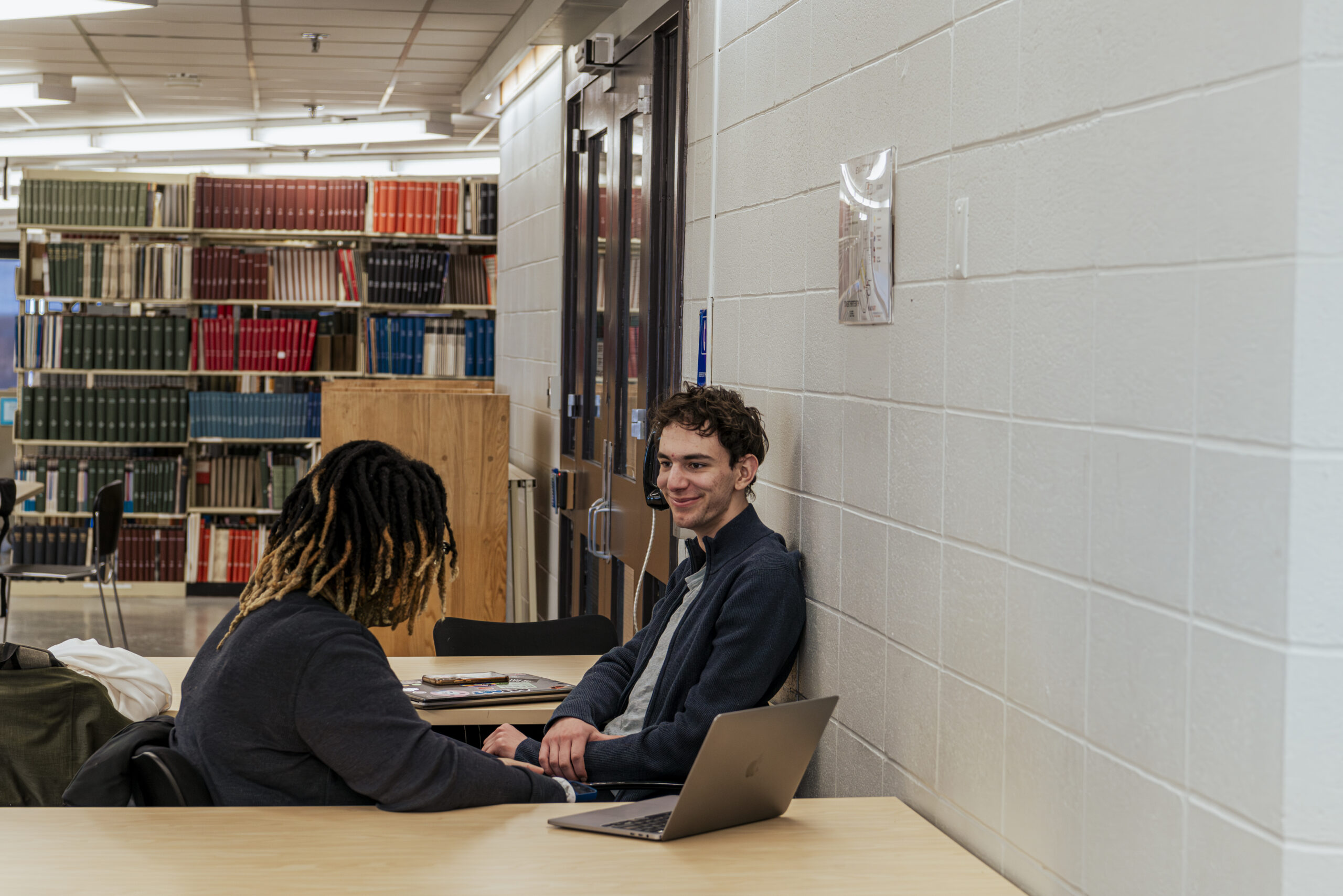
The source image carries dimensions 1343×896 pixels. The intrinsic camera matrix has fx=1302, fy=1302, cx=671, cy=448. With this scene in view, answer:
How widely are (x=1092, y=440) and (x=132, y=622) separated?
7238 mm

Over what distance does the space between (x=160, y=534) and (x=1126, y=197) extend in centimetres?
806

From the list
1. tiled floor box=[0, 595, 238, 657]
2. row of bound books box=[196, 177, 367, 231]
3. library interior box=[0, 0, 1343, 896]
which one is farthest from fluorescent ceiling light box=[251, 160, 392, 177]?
library interior box=[0, 0, 1343, 896]

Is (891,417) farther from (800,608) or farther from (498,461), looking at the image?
(498,461)

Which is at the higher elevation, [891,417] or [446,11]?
[446,11]

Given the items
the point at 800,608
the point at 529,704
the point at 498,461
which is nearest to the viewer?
the point at 800,608

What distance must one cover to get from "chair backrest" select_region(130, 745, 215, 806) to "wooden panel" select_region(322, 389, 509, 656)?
9.41 ft

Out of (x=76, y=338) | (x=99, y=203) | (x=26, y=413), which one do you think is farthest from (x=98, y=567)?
(x=99, y=203)

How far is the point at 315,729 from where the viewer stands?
72.5 inches

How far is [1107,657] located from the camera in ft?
4.82

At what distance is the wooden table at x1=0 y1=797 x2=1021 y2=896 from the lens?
1.58 meters

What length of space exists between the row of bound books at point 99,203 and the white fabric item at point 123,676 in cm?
639

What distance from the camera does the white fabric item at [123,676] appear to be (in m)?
2.67

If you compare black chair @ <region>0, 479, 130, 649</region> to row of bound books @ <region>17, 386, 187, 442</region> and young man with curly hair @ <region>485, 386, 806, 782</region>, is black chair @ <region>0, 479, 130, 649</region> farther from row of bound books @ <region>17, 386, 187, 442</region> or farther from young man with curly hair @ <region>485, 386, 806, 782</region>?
young man with curly hair @ <region>485, 386, 806, 782</region>

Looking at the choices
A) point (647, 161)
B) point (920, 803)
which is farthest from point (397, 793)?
point (647, 161)
